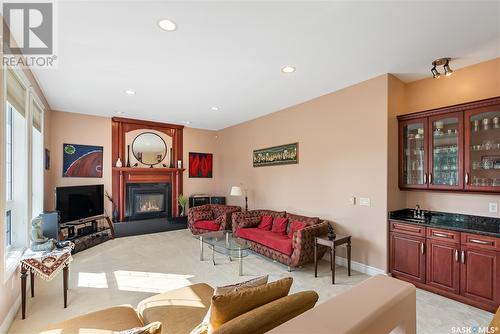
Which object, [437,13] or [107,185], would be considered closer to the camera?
[437,13]

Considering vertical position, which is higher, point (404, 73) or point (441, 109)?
point (404, 73)

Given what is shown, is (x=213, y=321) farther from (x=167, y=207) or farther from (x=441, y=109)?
(x=167, y=207)

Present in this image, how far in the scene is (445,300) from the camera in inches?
112

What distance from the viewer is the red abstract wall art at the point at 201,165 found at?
23.8 feet

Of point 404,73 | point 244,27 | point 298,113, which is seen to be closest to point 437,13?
point 404,73

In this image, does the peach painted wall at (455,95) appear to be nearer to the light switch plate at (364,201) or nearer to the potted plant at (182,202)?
the light switch plate at (364,201)

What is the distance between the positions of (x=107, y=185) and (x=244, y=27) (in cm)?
539

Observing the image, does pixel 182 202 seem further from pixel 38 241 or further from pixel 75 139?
pixel 38 241

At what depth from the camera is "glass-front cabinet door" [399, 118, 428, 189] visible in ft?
11.3

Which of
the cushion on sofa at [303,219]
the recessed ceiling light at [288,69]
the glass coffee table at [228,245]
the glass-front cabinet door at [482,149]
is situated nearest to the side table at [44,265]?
the glass coffee table at [228,245]

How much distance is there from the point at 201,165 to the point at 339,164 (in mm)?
4540

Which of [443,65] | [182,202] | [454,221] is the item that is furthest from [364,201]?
[182,202]

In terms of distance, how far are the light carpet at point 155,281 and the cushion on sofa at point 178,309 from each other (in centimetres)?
115

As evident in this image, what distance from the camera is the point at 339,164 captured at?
4.09m
